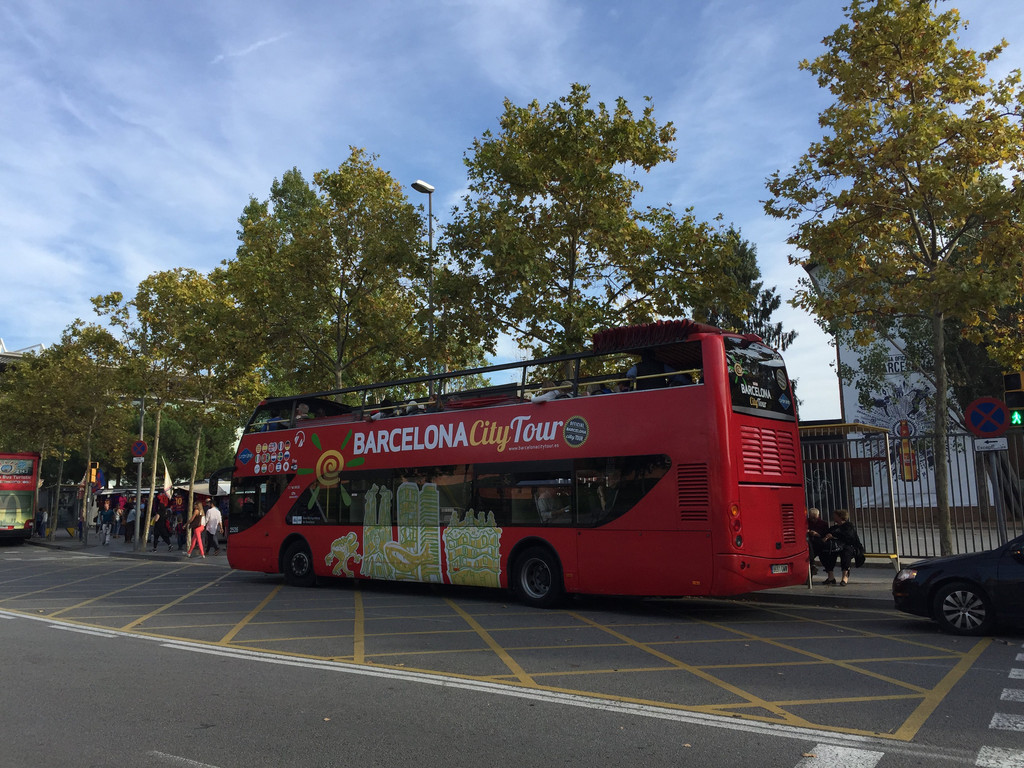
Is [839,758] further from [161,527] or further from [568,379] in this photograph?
[161,527]

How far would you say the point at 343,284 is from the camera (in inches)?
819

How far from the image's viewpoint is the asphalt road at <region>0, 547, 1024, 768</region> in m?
4.93

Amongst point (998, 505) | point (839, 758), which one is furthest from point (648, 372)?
point (998, 505)

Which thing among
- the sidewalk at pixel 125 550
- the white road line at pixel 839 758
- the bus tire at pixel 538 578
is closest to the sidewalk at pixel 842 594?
the bus tire at pixel 538 578

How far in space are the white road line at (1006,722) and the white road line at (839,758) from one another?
119 cm

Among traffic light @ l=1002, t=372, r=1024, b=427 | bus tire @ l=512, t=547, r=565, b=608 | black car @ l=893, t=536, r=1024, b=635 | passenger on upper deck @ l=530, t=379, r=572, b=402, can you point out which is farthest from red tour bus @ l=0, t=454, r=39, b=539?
traffic light @ l=1002, t=372, r=1024, b=427

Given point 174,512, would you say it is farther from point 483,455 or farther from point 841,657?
point 841,657

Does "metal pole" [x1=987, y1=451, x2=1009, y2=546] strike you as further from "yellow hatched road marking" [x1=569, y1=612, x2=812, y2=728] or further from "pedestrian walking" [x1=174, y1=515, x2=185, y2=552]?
"pedestrian walking" [x1=174, y1=515, x2=185, y2=552]

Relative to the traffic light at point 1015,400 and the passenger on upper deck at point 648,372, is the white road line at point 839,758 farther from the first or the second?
the traffic light at point 1015,400

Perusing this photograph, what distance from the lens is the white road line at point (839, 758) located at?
4.55 m

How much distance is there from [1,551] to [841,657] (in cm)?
3029

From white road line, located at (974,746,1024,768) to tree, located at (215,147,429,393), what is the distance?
50.8 ft

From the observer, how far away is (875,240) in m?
14.2

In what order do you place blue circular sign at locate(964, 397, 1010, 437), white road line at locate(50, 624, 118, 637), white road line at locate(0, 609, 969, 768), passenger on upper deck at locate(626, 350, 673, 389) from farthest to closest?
blue circular sign at locate(964, 397, 1010, 437)
passenger on upper deck at locate(626, 350, 673, 389)
white road line at locate(50, 624, 118, 637)
white road line at locate(0, 609, 969, 768)
